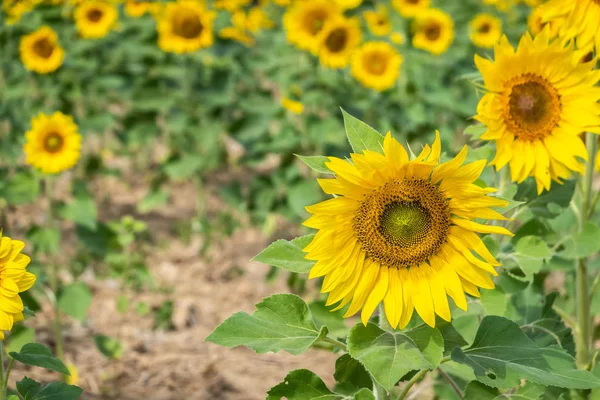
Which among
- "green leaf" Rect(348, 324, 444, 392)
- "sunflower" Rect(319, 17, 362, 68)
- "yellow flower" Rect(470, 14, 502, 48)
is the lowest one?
"green leaf" Rect(348, 324, 444, 392)

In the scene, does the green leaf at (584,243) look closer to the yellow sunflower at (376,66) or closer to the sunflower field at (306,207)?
the sunflower field at (306,207)

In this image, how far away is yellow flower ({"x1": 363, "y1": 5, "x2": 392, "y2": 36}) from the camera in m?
5.54

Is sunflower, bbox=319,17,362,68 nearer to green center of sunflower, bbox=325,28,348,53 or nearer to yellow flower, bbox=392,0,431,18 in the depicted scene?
green center of sunflower, bbox=325,28,348,53

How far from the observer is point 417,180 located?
1.63 m

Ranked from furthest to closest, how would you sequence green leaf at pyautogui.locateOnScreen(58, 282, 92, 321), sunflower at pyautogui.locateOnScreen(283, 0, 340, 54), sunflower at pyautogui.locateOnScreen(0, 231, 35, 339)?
sunflower at pyautogui.locateOnScreen(283, 0, 340, 54), green leaf at pyautogui.locateOnScreen(58, 282, 92, 321), sunflower at pyautogui.locateOnScreen(0, 231, 35, 339)

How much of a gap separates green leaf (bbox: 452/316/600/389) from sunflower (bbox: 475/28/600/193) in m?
0.53

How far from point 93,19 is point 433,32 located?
90.4 inches

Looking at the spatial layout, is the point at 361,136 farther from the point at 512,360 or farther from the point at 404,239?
the point at 512,360

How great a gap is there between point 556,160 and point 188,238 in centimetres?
354

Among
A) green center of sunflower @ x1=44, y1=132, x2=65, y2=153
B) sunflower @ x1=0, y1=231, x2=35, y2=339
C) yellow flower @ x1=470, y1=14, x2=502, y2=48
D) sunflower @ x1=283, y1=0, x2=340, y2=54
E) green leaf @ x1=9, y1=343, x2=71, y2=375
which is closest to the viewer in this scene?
sunflower @ x1=0, y1=231, x2=35, y2=339

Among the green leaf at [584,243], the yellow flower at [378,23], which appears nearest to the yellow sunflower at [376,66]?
the yellow flower at [378,23]

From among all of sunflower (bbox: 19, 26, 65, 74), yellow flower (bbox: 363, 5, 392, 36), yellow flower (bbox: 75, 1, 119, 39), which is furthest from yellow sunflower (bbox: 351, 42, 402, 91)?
sunflower (bbox: 19, 26, 65, 74)

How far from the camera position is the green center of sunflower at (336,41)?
184 inches

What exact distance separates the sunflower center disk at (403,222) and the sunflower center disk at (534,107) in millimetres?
642
